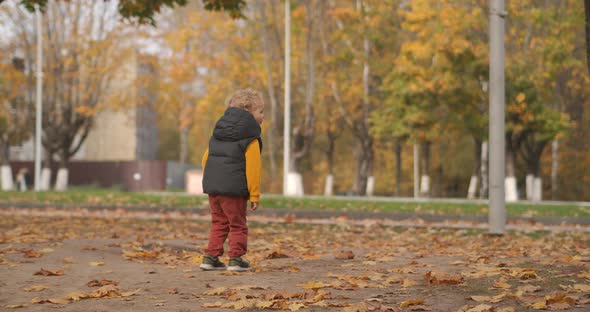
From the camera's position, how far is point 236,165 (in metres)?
8.81

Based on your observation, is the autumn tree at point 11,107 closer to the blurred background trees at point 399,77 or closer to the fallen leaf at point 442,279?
the blurred background trees at point 399,77

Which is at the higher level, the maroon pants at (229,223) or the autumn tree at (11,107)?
the autumn tree at (11,107)

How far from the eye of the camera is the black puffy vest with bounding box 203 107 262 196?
8812mm

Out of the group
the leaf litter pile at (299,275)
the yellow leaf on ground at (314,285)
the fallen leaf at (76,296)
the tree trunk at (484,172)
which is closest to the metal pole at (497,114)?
the leaf litter pile at (299,275)

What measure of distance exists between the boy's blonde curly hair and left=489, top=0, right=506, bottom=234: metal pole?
6690 mm

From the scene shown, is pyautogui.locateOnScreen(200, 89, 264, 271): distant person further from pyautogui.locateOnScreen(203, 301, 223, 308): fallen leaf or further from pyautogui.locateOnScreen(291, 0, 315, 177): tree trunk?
pyautogui.locateOnScreen(291, 0, 315, 177): tree trunk

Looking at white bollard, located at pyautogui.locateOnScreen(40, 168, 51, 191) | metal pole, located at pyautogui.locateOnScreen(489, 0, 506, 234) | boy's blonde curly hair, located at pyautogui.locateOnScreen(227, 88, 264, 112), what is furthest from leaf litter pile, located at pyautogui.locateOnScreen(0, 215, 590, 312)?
white bollard, located at pyautogui.locateOnScreen(40, 168, 51, 191)

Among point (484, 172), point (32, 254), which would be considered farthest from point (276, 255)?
point (484, 172)

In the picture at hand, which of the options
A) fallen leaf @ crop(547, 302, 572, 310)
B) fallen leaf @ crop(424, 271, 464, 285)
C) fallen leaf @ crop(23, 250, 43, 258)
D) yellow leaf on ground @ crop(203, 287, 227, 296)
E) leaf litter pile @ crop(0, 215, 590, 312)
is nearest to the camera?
fallen leaf @ crop(547, 302, 572, 310)

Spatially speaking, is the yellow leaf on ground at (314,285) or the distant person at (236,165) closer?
the yellow leaf on ground at (314,285)

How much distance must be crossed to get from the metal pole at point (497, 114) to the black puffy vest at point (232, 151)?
6.75 metres

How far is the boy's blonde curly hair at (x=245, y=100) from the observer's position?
29.2ft

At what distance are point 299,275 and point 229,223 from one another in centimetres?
84

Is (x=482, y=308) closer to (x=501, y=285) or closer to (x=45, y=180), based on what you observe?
(x=501, y=285)
